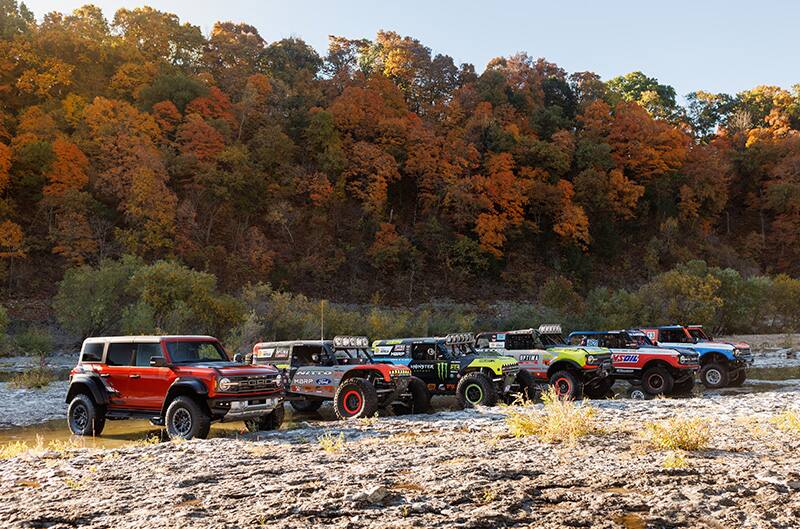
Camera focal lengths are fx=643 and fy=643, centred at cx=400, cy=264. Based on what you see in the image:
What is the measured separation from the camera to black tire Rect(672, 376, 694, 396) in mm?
18719

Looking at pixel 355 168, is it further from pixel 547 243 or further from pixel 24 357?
pixel 24 357

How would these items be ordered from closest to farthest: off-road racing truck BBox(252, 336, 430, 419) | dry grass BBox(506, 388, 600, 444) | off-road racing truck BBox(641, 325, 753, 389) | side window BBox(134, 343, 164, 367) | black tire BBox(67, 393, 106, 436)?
1. dry grass BBox(506, 388, 600, 444)
2. side window BBox(134, 343, 164, 367)
3. black tire BBox(67, 393, 106, 436)
4. off-road racing truck BBox(252, 336, 430, 419)
5. off-road racing truck BBox(641, 325, 753, 389)

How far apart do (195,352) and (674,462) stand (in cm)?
866

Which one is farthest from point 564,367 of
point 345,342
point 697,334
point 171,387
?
point 171,387

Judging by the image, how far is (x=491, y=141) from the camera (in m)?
59.2

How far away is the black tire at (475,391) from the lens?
1484 cm

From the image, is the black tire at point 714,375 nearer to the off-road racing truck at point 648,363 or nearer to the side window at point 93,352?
the off-road racing truck at point 648,363

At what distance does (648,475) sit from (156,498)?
5184mm

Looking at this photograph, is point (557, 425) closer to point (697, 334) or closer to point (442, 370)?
point (442, 370)

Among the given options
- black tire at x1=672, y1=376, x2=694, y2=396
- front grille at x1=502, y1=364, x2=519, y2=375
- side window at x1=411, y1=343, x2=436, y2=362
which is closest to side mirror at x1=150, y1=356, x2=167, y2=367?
side window at x1=411, y1=343, x2=436, y2=362

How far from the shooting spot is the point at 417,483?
689cm

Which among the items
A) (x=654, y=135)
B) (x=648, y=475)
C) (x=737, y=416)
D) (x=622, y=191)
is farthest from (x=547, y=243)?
(x=648, y=475)

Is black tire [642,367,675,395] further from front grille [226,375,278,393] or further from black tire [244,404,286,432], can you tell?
front grille [226,375,278,393]

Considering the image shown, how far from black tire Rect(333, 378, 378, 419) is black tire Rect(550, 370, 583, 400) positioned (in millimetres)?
5384
